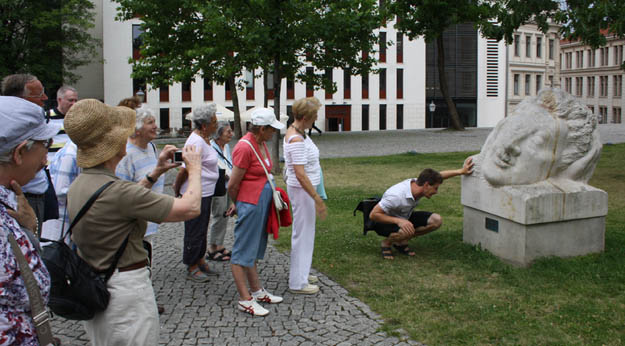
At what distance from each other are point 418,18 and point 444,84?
1119cm

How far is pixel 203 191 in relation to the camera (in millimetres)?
5996

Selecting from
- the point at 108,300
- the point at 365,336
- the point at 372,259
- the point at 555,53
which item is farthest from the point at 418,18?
the point at 555,53

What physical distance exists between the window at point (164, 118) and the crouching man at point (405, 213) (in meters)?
41.7

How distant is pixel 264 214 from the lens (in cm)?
511

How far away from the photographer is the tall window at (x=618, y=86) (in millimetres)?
72356

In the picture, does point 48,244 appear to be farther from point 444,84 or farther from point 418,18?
point 444,84

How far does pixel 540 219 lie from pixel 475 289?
1.12 m

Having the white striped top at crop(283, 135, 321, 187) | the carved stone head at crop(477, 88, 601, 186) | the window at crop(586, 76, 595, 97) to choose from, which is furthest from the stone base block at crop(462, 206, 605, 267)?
the window at crop(586, 76, 595, 97)

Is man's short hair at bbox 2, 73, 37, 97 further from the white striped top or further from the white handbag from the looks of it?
the white striped top

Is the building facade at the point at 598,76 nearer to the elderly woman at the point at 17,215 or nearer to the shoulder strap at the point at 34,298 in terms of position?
the elderly woman at the point at 17,215

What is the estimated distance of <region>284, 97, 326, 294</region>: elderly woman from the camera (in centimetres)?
529

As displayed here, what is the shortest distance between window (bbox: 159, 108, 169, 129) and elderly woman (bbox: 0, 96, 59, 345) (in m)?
45.4

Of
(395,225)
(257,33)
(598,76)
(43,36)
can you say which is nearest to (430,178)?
(395,225)

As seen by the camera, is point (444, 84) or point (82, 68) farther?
point (82, 68)
